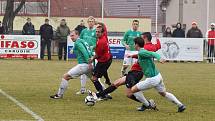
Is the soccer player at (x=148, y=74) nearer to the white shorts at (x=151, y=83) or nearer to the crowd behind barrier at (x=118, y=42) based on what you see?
the white shorts at (x=151, y=83)

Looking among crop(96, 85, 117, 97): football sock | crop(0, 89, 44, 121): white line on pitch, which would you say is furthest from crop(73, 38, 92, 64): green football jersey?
crop(0, 89, 44, 121): white line on pitch

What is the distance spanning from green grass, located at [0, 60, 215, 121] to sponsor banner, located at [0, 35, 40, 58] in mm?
10244

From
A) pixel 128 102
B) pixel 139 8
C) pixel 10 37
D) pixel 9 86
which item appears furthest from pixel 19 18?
pixel 128 102

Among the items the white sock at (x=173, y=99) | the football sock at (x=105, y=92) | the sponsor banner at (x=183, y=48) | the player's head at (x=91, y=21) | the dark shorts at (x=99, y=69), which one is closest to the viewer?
the white sock at (x=173, y=99)

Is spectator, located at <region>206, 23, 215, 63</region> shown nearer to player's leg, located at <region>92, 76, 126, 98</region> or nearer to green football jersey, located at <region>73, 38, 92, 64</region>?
green football jersey, located at <region>73, 38, 92, 64</region>

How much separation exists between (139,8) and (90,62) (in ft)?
123

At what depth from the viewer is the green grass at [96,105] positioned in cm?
1266

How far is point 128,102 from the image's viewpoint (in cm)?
1548

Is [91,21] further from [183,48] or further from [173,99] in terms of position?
[183,48]

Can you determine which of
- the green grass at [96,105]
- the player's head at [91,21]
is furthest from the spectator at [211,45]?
the player's head at [91,21]

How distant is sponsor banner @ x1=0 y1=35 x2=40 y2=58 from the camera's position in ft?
113

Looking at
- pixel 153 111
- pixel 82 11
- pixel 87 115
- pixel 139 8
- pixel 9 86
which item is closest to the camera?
pixel 87 115

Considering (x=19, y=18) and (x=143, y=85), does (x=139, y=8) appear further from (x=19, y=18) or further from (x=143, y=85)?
(x=143, y=85)

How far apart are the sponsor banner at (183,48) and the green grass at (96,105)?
422 inches
